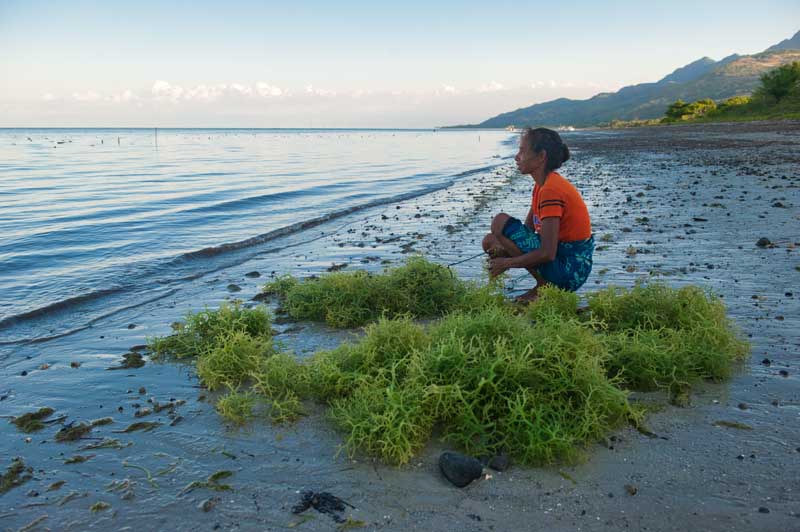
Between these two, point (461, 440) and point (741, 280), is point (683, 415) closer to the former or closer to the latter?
point (461, 440)

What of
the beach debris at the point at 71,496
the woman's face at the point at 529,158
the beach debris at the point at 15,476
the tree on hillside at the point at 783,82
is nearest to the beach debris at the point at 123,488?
the beach debris at the point at 71,496

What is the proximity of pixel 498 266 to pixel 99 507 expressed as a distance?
14.1 ft

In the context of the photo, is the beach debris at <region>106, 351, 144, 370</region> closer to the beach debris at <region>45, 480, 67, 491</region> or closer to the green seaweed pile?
the green seaweed pile

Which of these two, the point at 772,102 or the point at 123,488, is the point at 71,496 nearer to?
the point at 123,488

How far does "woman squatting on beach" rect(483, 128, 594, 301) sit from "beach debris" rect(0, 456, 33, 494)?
4.49 meters

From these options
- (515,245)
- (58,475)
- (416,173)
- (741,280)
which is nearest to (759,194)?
(741,280)

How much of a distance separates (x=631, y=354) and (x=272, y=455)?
2.80 metres

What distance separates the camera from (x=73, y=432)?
3.93 meters

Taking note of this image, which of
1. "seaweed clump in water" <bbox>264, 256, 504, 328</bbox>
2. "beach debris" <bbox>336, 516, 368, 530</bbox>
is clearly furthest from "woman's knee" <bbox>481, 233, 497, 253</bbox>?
"beach debris" <bbox>336, 516, 368, 530</bbox>

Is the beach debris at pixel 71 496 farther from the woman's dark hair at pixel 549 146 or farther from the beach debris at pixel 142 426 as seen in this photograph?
the woman's dark hair at pixel 549 146

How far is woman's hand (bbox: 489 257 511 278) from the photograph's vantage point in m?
5.99

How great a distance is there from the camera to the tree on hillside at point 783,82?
58094mm

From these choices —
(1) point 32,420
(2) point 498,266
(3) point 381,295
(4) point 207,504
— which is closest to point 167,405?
(1) point 32,420

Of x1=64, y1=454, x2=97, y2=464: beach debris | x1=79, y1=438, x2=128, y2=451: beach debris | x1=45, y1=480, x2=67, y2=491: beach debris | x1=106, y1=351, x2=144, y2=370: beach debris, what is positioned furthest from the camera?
x1=106, y1=351, x2=144, y2=370: beach debris
